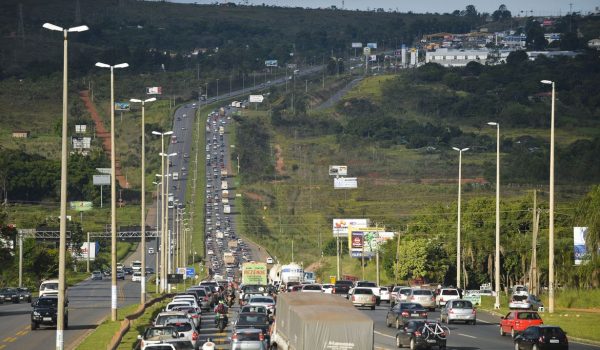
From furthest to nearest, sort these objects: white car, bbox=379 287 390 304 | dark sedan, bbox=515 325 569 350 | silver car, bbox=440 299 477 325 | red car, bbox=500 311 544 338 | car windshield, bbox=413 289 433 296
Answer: white car, bbox=379 287 390 304
car windshield, bbox=413 289 433 296
silver car, bbox=440 299 477 325
red car, bbox=500 311 544 338
dark sedan, bbox=515 325 569 350

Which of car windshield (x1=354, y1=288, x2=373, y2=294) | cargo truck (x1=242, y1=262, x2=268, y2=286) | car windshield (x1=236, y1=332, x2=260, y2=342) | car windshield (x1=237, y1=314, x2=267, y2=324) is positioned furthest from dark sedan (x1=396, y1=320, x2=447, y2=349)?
cargo truck (x1=242, y1=262, x2=268, y2=286)

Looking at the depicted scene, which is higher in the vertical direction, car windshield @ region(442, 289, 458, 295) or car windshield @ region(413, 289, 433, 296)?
car windshield @ region(413, 289, 433, 296)

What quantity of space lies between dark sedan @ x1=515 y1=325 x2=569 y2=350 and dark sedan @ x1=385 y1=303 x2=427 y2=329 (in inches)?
525

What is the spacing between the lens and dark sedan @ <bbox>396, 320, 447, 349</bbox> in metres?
55.4

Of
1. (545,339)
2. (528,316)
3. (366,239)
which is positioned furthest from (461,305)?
(366,239)

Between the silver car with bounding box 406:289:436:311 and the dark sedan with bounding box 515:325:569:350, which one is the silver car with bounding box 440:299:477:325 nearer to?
the silver car with bounding box 406:289:436:311

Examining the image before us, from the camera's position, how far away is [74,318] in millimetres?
76375

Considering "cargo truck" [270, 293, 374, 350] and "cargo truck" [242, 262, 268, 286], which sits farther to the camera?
"cargo truck" [242, 262, 268, 286]

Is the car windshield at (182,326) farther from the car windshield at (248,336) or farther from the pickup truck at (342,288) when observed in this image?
the pickup truck at (342,288)

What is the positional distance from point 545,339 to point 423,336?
5.72m

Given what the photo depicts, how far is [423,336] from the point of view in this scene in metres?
55.7

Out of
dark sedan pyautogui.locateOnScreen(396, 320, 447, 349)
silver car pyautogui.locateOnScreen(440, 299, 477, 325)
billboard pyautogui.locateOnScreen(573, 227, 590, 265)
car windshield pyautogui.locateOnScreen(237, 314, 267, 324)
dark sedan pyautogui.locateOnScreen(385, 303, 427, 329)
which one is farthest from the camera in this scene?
billboard pyautogui.locateOnScreen(573, 227, 590, 265)

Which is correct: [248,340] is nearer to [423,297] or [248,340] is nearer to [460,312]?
[460,312]

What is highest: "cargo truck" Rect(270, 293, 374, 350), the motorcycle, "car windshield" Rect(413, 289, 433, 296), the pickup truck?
"cargo truck" Rect(270, 293, 374, 350)
